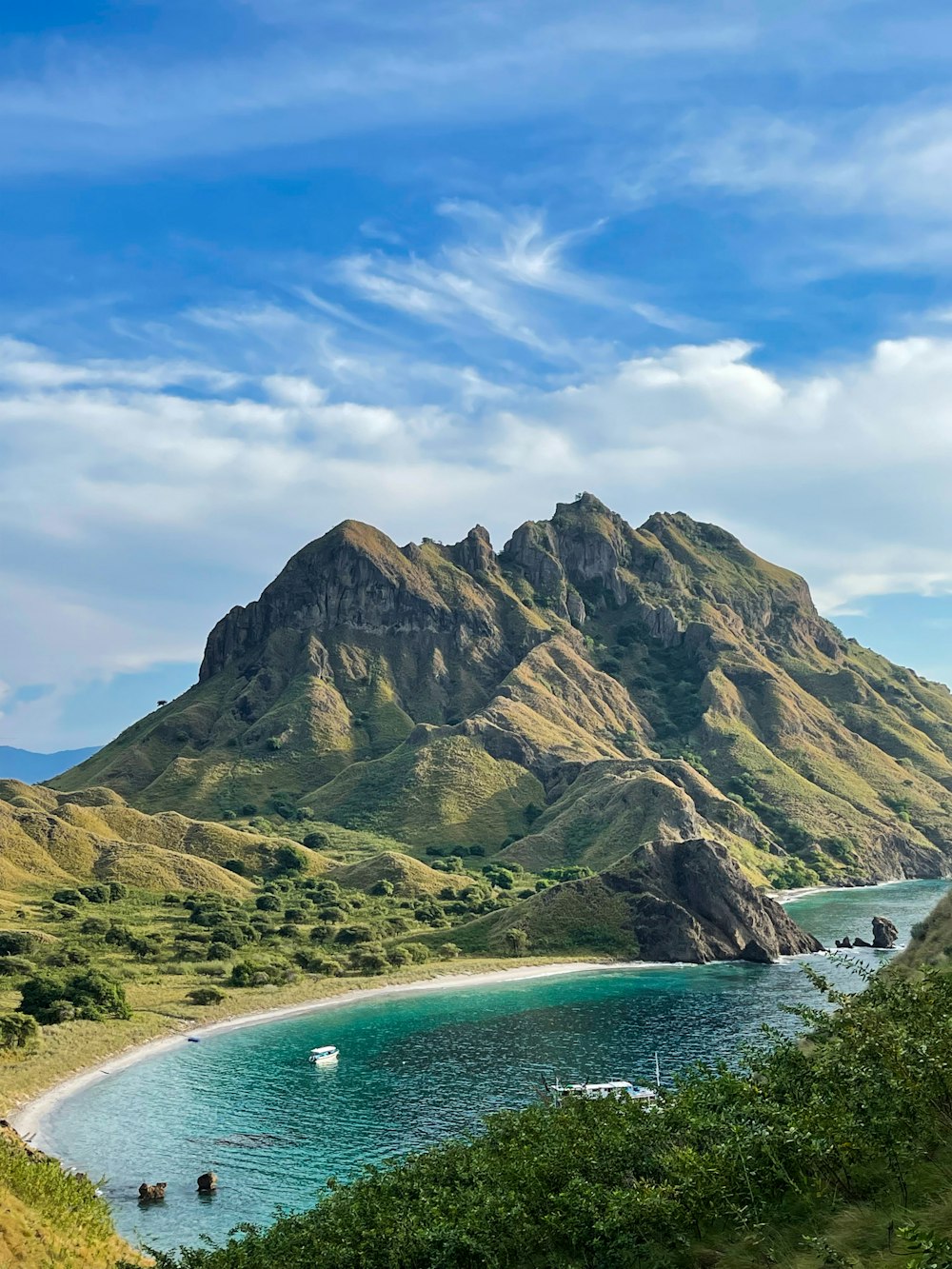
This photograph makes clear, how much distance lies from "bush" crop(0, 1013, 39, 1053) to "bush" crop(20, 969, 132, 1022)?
23.0 feet

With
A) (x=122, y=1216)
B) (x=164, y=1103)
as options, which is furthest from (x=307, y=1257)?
(x=164, y=1103)

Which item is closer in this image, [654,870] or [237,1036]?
[237,1036]

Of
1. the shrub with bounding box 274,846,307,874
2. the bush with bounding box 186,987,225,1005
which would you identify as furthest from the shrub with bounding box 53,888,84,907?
the shrub with bounding box 274,846,307,874

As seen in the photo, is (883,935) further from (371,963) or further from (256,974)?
(256,974)

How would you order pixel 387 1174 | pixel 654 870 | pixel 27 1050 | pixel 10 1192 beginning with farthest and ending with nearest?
pixel 654 870, pixel 27 1050, pixel 10 1192, pixel 387 1174

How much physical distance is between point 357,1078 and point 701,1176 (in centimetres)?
6982

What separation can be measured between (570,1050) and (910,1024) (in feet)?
232

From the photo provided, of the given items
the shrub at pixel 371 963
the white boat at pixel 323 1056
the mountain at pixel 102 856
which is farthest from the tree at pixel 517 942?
the white boat at pixel 323 1056

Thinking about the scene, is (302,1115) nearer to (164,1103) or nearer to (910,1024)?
(164,1103)

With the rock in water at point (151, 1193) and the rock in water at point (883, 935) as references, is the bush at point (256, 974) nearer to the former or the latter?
the rock in water at point (151, 1193)

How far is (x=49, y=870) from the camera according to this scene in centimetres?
16188

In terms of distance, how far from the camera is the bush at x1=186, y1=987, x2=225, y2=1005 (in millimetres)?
110125

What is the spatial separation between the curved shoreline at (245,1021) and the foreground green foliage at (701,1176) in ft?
162

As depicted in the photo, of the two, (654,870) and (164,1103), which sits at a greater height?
(654,870)
